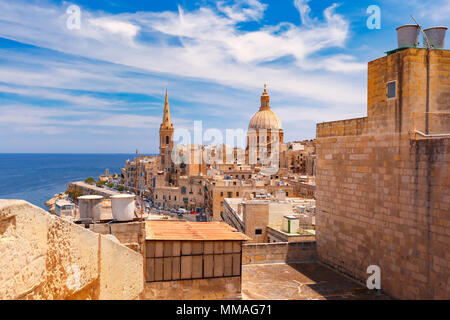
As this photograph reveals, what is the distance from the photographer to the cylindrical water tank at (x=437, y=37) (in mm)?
7609

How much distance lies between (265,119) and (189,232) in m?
74.3

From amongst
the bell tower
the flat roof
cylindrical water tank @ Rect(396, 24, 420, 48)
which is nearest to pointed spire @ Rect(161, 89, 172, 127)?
the bell tower

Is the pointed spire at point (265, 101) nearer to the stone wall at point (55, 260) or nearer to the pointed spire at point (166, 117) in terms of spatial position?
the pointed spire at point (166, 117)

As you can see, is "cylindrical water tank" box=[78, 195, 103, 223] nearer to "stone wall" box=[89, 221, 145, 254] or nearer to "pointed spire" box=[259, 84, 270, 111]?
"stone wall" box=[89, 221, 145, 254]

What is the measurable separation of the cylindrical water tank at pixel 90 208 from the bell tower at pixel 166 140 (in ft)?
221

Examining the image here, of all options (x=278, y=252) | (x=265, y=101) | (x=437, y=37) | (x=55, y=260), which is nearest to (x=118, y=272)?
(x=55, y=260)

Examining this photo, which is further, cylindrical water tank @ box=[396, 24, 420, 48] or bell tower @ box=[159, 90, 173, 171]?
bell tower @ box=[159, 90, 173, 171]

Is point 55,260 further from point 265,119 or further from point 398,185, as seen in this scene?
point 265,119

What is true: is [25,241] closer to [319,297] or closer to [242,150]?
[319,297]

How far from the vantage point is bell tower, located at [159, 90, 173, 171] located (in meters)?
75.7

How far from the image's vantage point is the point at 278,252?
31.6 ft

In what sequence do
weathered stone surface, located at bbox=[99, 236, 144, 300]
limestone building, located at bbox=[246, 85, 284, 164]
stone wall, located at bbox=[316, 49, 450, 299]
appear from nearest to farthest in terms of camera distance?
weathered stone surface, located at bbox=[99, 236, 144, 300], stone wall, located at bbox=[316, 49, 450, 299], limestone building, located at bbox=[246, 85, 284, 164]

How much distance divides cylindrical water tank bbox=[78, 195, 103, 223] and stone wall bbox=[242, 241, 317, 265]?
393 cm
